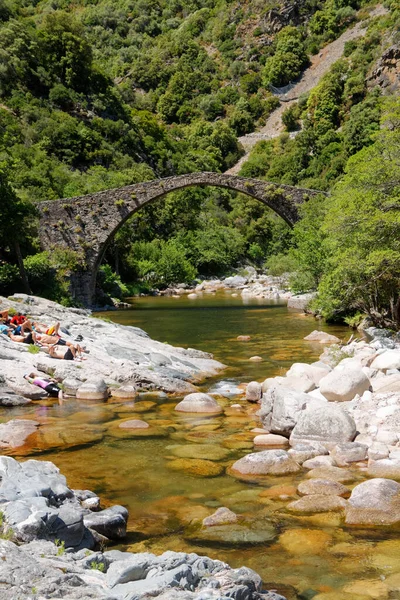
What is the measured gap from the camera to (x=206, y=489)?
6.29m

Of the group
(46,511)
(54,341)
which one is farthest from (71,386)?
(46,511)

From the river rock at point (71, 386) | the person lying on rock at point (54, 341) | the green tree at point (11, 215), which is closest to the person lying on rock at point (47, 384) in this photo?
the river rock at point (71, 386)

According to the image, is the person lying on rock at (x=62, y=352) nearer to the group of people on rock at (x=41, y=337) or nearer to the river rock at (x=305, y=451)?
the group of people on rock at (x=41, y=337)

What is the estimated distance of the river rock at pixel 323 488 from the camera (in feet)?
19.7

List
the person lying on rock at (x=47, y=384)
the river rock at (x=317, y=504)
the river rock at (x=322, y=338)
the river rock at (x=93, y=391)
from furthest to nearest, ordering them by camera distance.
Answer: the river rock at (x=322, y=338) < the person lying on rock at (x=47, y=384) < the river rock at (x=93, y=391) < the river rock at (x=317, y=504)

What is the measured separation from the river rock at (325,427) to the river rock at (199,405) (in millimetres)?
1993

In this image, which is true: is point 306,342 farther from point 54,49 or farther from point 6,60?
point 54,49

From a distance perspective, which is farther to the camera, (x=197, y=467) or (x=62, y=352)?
(x=62, y=352)

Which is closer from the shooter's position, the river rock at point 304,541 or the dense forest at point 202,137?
the river rock at point 304,541

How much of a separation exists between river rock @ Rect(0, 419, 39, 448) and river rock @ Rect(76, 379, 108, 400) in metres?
1.81

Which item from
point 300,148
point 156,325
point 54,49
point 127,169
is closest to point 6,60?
point 54,49

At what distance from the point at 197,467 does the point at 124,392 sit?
13.4 feet

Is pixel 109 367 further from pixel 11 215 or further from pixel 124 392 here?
pixel 11 215

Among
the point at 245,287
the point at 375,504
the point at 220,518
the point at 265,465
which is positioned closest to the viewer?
the point at 220,518
